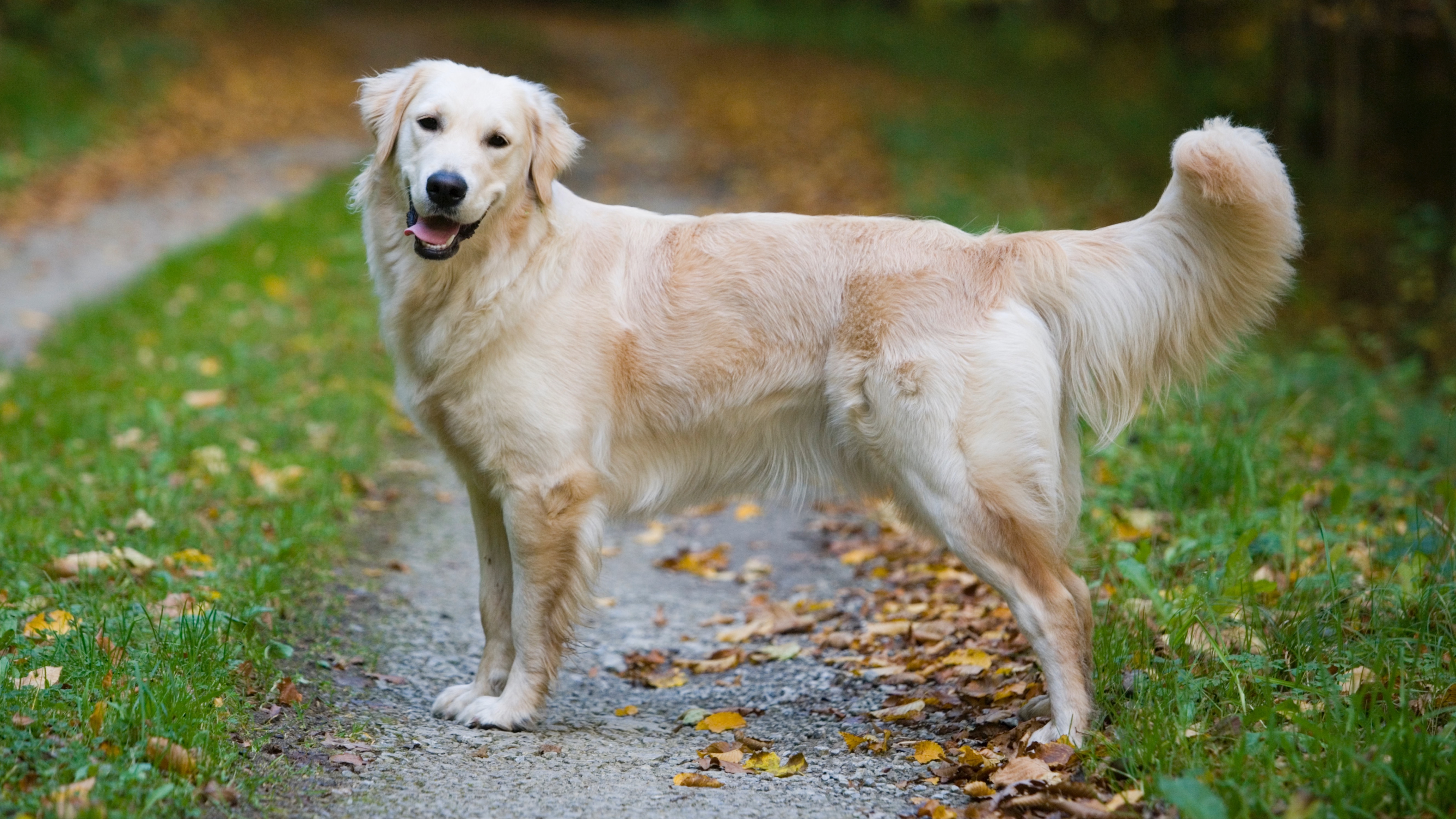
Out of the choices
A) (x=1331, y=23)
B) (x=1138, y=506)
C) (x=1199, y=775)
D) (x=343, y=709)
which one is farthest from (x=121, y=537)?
(x=1331, y=23)

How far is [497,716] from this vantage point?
350 cm

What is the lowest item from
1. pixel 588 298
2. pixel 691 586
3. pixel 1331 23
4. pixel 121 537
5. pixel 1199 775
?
pixel 691 586

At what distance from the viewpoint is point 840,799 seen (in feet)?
9.95

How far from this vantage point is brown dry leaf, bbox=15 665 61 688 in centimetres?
298

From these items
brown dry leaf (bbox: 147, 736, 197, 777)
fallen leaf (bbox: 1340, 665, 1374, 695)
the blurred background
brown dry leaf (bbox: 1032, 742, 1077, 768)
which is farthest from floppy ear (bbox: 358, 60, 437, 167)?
the blurred background

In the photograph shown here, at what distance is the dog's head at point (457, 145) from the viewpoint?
3348 mm

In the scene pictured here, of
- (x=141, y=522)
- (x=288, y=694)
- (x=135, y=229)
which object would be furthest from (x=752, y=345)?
(x=135, y=229)

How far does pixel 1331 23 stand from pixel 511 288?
8.50 meters

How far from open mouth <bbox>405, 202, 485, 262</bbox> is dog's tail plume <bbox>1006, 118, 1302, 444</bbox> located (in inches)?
64.2

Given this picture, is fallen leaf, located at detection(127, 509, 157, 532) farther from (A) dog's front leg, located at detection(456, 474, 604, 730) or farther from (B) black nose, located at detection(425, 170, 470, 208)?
(B) black nose, located at detection(425, 170, 470, 208)

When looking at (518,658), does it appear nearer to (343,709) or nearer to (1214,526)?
(343,709)

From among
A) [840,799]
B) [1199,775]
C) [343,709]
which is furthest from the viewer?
[343,709]

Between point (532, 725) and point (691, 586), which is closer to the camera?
point (532, 725)

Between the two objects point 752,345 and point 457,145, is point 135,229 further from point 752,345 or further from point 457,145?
point 752,345
